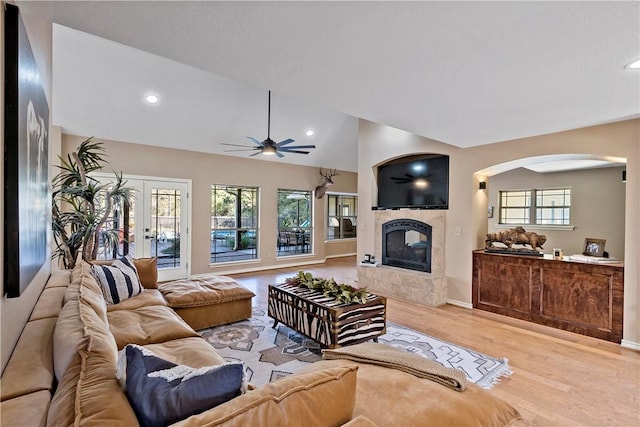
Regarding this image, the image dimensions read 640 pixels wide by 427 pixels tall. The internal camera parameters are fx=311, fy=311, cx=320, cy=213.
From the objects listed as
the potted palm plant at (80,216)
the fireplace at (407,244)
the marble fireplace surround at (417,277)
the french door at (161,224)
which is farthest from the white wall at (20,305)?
the fireplace at (407,244)

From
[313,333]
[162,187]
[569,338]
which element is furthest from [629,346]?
[162,187]

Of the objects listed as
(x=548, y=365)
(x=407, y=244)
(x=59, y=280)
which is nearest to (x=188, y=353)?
(x=59, y=280)

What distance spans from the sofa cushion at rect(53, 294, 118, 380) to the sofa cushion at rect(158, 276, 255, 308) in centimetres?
186

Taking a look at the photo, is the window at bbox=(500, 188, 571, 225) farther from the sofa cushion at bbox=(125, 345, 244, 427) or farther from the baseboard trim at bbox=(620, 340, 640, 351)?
the sofa cushion at bbox=(125, 345, 244, 427)

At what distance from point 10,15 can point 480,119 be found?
3.62 meters

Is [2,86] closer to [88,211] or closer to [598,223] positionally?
[88,211]

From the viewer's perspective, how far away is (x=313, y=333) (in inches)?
118

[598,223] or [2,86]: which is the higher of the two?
[2,86]

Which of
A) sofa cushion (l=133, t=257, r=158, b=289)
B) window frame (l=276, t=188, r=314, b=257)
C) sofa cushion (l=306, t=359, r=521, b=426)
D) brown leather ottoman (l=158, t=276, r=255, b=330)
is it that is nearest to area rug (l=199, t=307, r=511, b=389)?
brown leather ottoman (l=158, t=276, r=255, b=330)

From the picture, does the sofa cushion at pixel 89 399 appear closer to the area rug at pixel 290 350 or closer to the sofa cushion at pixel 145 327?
the sofa cushion at pixel 145 327

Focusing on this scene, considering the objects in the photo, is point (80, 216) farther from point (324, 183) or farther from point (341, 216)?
point (341, 216)

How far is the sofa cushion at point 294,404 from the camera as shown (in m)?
0.76

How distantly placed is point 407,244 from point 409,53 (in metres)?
3.87

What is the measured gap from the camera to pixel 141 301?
9.95 ft
